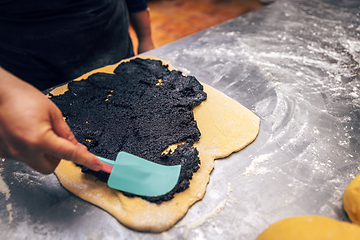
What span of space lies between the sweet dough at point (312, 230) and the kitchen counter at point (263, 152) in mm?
94

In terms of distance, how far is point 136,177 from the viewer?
0.72 m

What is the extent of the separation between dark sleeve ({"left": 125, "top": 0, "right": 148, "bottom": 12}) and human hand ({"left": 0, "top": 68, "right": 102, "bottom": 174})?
1.15m

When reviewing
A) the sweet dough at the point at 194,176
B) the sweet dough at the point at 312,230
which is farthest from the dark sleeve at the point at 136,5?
the sweet dough at the point at 312,230

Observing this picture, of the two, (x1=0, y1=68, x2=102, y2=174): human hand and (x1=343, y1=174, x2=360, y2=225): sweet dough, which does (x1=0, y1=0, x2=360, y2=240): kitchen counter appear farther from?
(x1=0, y1=68, x2=102, y2=174): human hand

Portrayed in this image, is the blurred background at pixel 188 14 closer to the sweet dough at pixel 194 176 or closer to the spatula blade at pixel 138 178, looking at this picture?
the sweet dough at pixel 194 176

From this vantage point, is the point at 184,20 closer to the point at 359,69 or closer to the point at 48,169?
the point at 359,69

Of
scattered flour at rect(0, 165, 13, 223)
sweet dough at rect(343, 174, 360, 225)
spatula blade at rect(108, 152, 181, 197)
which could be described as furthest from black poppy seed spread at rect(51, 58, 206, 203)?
sweet dough at rect(343, 174, 360, 225)

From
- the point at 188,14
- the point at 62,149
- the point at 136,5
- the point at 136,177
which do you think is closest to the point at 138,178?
the point at 136,177

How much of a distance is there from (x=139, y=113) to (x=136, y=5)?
944 millimetres

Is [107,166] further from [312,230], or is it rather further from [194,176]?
[312,230]

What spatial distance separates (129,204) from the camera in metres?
0.73

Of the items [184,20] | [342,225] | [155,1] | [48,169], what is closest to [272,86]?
[342,225]

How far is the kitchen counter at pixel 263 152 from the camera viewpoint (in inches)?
27.8

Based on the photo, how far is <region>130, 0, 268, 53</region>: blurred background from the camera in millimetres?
2828
